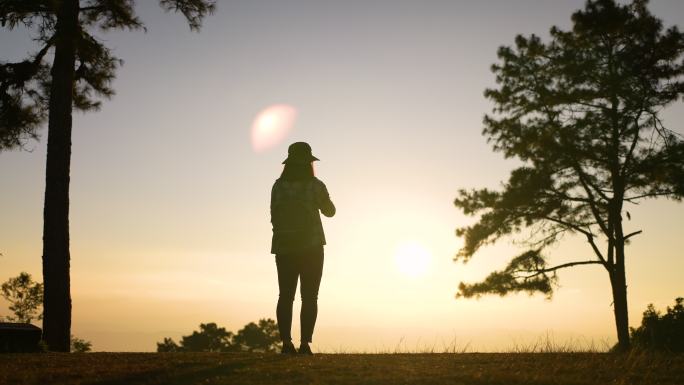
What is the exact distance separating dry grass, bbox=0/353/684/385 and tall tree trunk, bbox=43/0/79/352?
4.05 meters

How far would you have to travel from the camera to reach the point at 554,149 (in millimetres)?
17078

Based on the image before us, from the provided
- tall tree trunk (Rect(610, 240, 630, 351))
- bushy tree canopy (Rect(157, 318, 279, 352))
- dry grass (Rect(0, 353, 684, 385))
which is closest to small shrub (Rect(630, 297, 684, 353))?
tall tree trunk (Rect(610, 240, 630, 351))

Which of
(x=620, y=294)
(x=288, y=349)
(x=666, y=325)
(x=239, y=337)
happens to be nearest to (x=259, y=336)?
(x=239, y=337)

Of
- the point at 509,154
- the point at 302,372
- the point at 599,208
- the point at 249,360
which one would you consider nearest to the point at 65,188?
the point at 249,360

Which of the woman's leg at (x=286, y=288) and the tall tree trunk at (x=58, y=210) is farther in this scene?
the tall tree trunk at (x=58, y=210)

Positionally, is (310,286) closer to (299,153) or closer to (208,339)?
(299,153)

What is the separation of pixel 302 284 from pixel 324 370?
184 cm

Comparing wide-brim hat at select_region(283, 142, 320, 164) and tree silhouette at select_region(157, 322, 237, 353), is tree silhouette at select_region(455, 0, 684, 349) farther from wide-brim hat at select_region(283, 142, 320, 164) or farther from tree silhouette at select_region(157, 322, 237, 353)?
tree silhouette at select_region(157, 322, 237, 353)

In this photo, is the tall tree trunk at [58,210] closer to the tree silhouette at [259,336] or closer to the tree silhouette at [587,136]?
the tree silhouette at [587,136]

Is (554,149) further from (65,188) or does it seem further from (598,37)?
(65,188)

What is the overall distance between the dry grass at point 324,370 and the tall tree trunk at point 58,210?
13.3ft

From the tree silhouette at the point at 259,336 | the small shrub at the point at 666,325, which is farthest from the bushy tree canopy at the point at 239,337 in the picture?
the small shrub at the point at 666,325

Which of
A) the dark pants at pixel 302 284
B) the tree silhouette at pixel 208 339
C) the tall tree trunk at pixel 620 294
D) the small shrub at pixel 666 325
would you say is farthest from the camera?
the tree silhouette at pixel 208 339

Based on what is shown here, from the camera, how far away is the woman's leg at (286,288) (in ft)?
27.2
